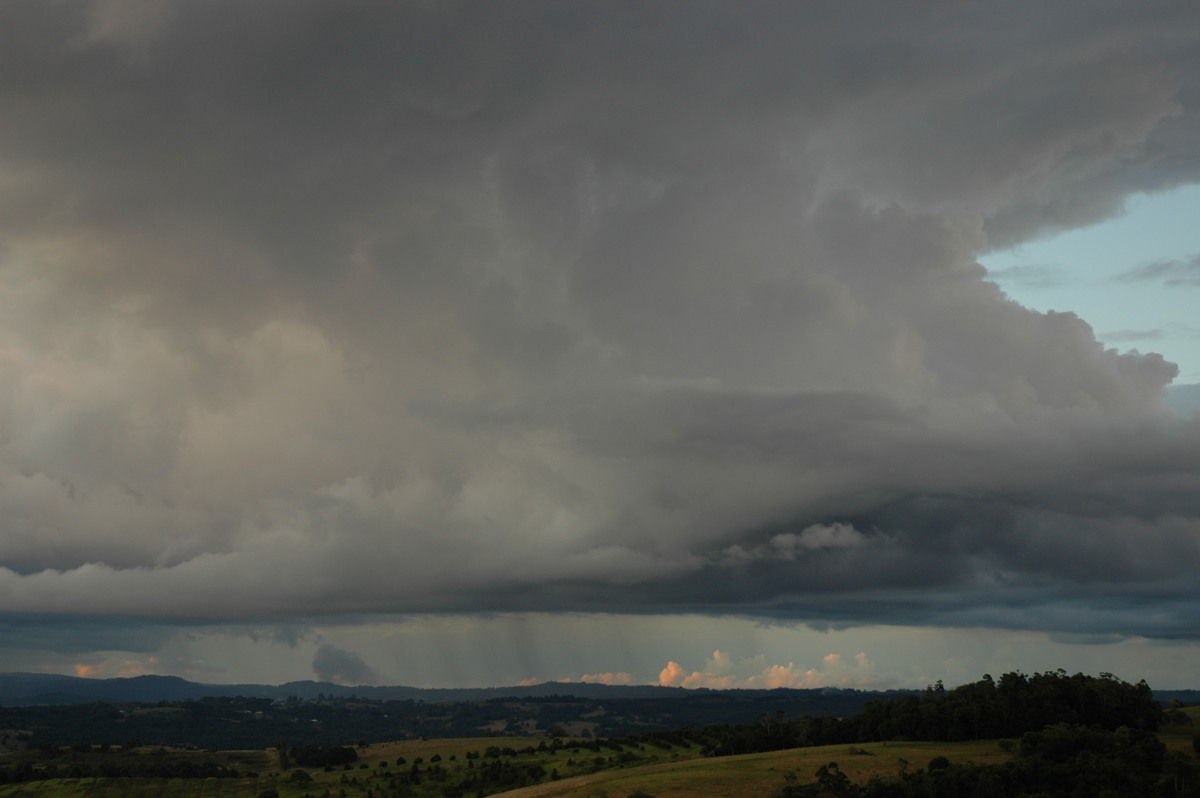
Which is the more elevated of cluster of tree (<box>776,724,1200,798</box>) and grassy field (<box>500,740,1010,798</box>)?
cluster of tree (<box>776,724,1200,798</box>)

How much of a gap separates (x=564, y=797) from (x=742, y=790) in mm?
35327

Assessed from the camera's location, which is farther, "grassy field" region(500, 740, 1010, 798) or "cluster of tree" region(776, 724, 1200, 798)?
"grassy field" region(500, 740, 1010, 798)

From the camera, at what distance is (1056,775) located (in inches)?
5955

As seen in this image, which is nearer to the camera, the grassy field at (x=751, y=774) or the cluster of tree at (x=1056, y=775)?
the cluster of tree at (x=1056, y=775)

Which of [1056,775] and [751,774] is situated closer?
[1056,775]

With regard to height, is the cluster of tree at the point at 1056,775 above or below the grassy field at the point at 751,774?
above

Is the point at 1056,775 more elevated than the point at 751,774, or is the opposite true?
the point at 1056,775

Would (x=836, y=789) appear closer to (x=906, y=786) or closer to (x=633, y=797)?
(x=906, y=786)

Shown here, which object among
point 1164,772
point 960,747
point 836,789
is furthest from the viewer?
point 960,747

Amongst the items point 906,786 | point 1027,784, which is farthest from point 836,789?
point 1027,784

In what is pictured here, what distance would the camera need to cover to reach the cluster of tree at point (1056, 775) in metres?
144

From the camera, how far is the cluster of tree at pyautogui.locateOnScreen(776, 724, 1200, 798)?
144 m

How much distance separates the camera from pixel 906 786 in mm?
157000

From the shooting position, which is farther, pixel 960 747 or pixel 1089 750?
pixel 960 747
